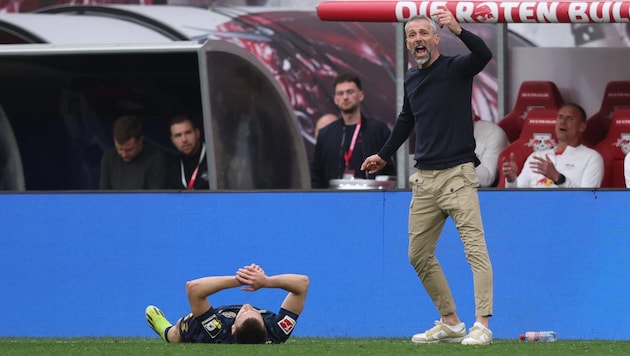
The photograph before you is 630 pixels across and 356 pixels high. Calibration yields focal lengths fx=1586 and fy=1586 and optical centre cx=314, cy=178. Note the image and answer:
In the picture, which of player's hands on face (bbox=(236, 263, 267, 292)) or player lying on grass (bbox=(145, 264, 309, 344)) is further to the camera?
player lying on grass (bbox=(145, 264, 309, 344))

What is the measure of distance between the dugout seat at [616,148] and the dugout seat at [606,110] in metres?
0.62

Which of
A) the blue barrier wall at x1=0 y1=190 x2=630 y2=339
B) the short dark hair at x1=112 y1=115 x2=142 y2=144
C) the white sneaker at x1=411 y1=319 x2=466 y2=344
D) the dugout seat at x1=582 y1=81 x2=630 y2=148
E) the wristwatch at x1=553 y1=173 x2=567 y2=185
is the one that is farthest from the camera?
the dugout seat at x1=582 y1=81 x2=630 y2=148

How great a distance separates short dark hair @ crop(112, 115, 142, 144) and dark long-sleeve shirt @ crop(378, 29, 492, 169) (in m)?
4.00

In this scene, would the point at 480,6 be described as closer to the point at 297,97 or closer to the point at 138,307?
the point at 138,307

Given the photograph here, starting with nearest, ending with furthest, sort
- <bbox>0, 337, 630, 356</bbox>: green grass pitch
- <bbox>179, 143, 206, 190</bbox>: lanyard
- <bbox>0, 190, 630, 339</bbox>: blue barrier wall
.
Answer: <bbox>0, 337, 630, 356</bbox>: green grass pitch
<bbox>0, 190, 630, 339</bbox>: blue barrier wall
<bbox>179, 143, 206, 190</bbox>: lanyard

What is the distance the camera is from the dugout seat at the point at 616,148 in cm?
1201

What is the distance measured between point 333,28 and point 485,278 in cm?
791

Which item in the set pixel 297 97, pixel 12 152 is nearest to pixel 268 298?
pixel 12 152

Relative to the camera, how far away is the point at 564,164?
11.8m

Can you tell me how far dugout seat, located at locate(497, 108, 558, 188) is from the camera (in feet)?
40.5

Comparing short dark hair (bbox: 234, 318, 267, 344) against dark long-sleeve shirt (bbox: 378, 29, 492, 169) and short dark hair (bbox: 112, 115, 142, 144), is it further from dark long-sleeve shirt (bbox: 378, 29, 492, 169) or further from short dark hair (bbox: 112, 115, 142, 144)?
short dark hair (bbox: 112, 115, 142, 144)

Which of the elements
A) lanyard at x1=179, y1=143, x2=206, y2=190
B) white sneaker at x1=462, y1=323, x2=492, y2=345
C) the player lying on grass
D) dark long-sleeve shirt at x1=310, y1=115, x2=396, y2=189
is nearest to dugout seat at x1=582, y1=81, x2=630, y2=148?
dark long-sleeve shirt at x1=310, y1=115, x2=396, y2=189

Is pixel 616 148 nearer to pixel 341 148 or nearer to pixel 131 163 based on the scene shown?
pixel 341 148

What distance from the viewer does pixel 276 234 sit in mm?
11523
